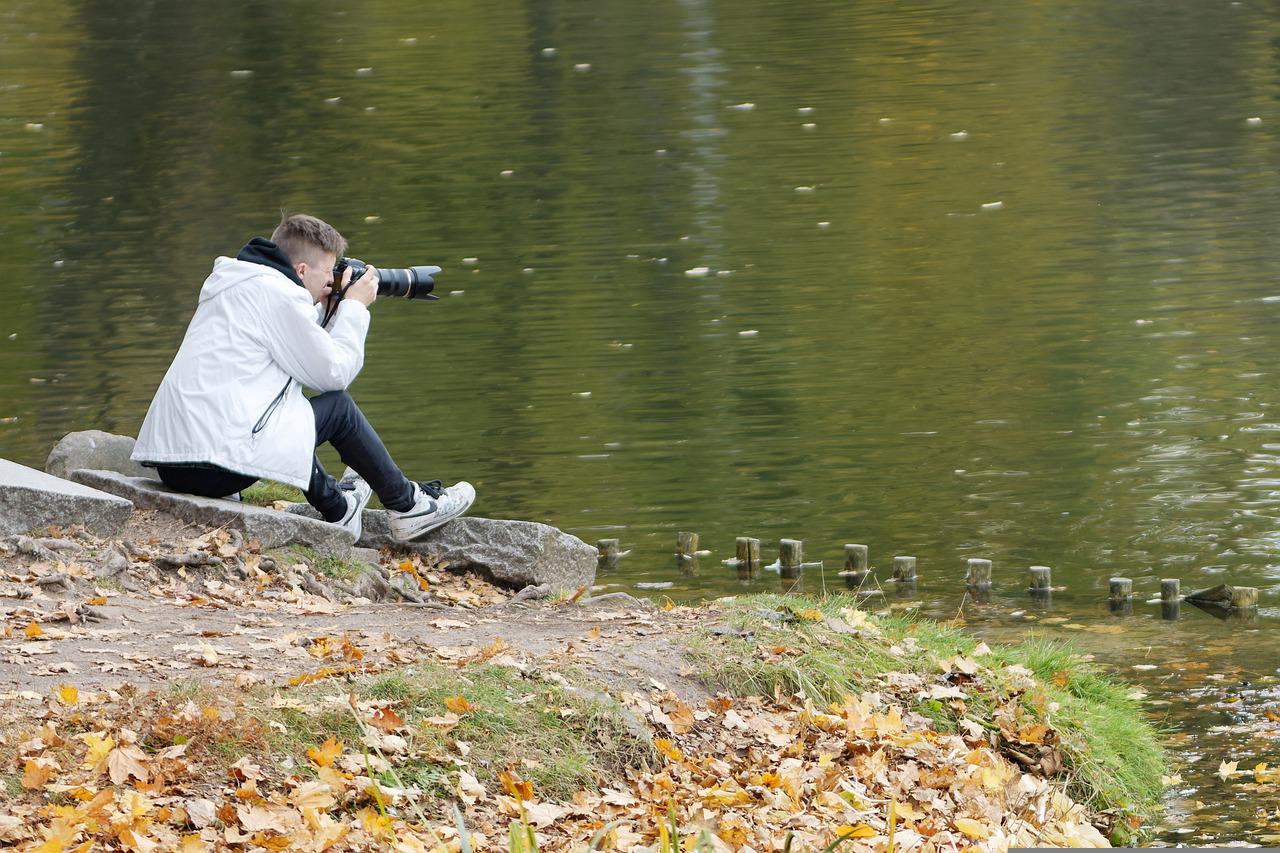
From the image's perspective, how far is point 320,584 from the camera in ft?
21.9

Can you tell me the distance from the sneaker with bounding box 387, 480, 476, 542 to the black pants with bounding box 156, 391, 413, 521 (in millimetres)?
53

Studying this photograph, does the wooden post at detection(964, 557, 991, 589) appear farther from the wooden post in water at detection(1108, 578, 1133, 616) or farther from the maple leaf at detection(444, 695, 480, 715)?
the maple leaf at detection(444, 695, 480, 715)

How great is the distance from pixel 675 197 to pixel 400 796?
39.9 feet

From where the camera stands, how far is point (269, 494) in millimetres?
7863

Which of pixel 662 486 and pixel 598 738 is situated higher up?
pixel 598 738

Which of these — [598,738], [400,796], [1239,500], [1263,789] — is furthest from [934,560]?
[400,796]

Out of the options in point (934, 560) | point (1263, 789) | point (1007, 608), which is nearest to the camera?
point (1263, 789)

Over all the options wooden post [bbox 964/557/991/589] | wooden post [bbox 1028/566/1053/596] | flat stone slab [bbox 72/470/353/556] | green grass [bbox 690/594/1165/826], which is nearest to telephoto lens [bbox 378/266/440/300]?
→ flat stone slab [bbox 72/470/353/556]

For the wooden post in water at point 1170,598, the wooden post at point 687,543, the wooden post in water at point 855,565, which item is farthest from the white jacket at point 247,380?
the wooden post in water at point 1170,598

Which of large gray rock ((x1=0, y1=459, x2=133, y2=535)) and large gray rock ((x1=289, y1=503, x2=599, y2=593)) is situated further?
large gray rock ((x1=289, y1=503, x2=599, y2=593))

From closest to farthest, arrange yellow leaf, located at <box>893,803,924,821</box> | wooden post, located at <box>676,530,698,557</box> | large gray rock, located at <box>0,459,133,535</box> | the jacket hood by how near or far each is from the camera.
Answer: yellow leaf, located at <box>893,803,924,821</box>
large gray rock, located at <box>0,459,133,535</box>
the jacket hood
wooden post, located at <box>676,530,698,557</box>

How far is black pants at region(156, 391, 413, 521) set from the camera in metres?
6.86

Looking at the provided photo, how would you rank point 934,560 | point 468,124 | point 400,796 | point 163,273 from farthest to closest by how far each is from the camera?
point 468,124
point 163,273
point 934,560
point 400,796

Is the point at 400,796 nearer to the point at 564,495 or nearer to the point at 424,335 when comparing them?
the point at 564,495
